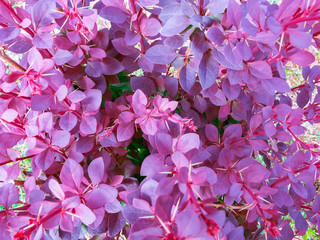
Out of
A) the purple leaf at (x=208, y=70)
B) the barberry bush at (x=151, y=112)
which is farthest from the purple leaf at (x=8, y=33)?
the purple leaf at (x=208, y=70)

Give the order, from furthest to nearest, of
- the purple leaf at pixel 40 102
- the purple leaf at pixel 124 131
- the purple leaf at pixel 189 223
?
the purple leaf at pixel 124 131
the purple leaf at pixel 40 102
the purple leaf at pixel 189 223

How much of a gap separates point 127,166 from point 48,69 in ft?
1.12

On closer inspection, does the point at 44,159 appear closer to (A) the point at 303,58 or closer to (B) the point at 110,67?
(B) the point at 110,67

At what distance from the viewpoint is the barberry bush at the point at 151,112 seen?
0.47 meters

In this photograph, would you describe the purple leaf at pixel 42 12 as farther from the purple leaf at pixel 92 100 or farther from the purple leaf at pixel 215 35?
the purple leaf at pixel 215 35

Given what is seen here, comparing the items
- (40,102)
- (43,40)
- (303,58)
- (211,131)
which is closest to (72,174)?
(40,102)

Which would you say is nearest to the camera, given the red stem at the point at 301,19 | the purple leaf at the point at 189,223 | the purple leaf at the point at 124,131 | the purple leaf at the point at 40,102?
the purple leaf at the point at 189,223

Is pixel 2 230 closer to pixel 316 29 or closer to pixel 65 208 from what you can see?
pixel 65 208

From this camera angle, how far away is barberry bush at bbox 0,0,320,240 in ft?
1.56

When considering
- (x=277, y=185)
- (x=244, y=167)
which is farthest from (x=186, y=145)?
(x=277, y=185)

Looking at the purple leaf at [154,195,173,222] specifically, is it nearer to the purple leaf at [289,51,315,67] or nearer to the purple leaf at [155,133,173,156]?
the purple leaf at [155,133,173,156]

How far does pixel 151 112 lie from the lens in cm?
64

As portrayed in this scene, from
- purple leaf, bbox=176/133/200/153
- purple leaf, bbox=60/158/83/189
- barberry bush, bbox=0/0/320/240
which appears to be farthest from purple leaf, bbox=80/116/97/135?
purple leaf, bbox=176/133/200/153

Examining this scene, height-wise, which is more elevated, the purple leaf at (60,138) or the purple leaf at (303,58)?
the purple leaf at (303,58)
